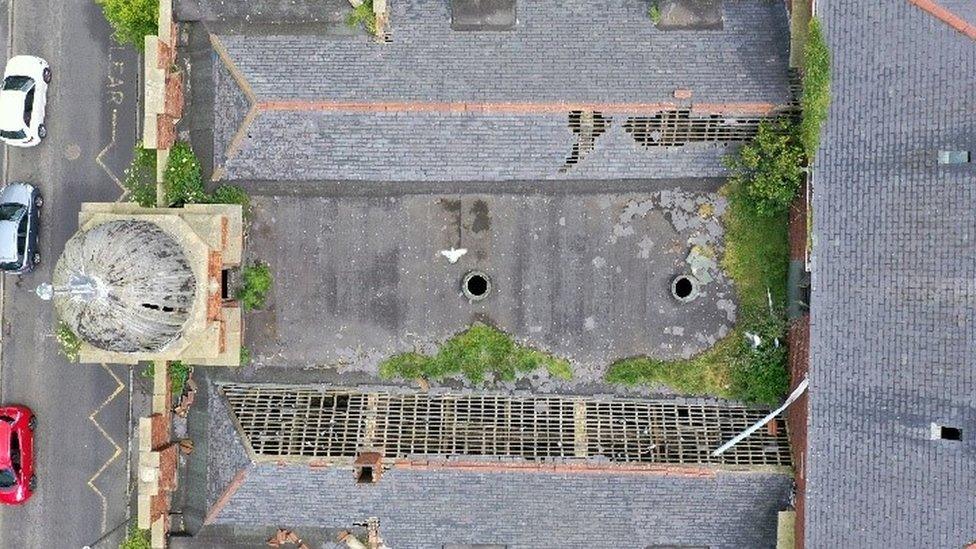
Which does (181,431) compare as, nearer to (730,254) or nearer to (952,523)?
(730,254)

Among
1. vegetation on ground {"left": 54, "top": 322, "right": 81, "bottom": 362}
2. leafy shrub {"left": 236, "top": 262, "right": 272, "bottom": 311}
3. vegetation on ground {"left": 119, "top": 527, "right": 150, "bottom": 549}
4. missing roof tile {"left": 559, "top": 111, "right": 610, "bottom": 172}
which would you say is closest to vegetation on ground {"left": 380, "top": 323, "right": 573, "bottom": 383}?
leafy shrub {"left": 236, "top": 262, "right": 272, "bottom": 311}

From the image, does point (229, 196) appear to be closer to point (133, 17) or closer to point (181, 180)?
point (181, 180)

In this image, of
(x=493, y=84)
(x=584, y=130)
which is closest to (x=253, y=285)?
(x=493, y=84)

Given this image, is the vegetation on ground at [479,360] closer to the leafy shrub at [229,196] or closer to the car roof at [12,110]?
the leafy shrub at [229,196]

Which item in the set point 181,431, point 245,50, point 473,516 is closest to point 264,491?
point 181,431

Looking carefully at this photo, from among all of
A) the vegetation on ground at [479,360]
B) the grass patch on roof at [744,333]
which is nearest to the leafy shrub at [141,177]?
the vegetation on ground at [479,360]

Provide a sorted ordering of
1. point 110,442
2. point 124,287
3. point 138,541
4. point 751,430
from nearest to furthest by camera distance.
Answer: point 124,287
point 751,430
point 138,541
point 110,442
